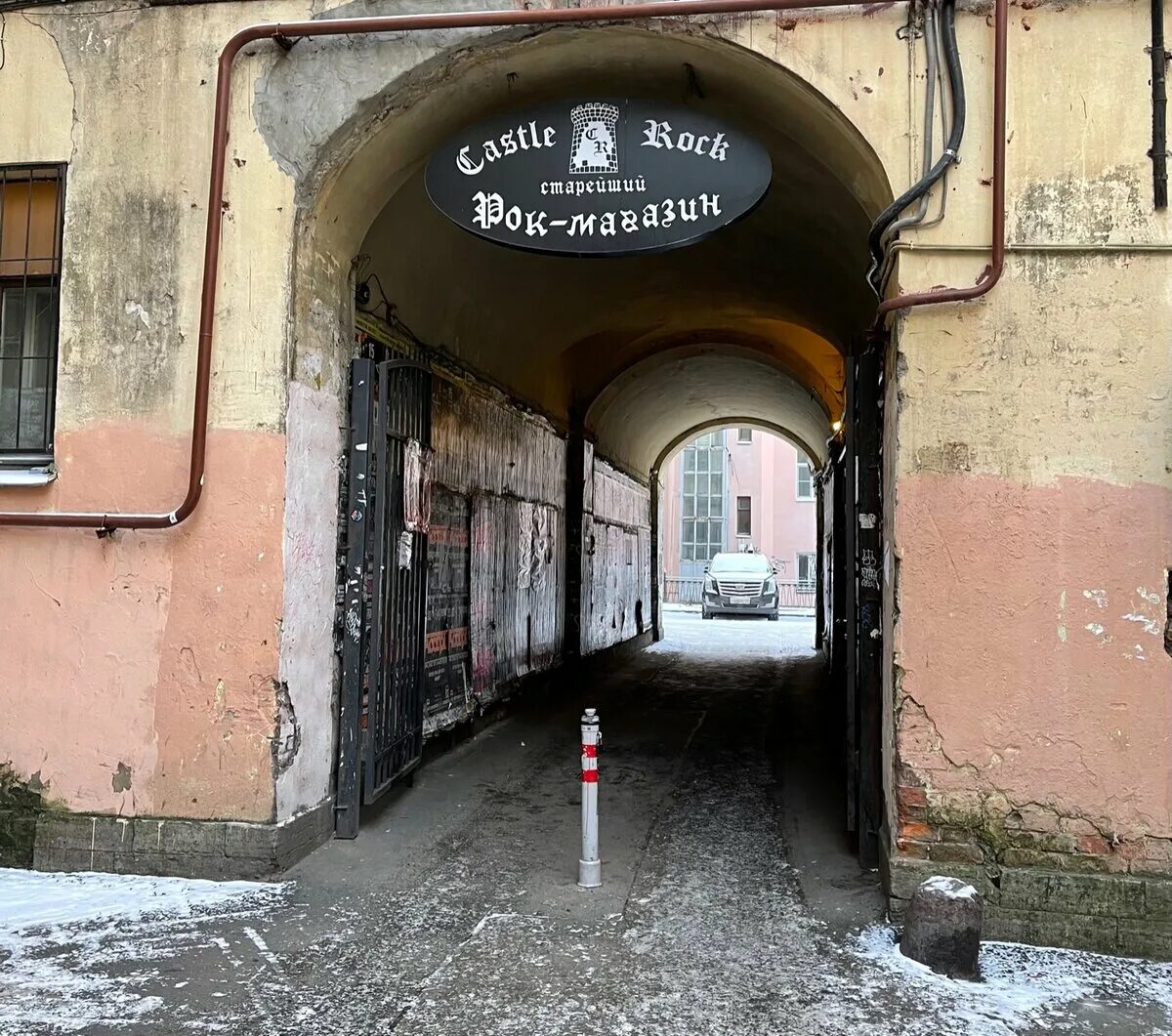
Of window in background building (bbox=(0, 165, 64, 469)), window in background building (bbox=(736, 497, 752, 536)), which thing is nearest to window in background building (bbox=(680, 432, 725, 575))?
window in background building (bbox=(736, 497, 752, 536))

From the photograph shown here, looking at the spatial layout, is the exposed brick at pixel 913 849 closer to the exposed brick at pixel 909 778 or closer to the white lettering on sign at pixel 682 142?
the exposed brick at pixel 909 778

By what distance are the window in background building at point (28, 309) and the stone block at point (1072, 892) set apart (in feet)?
18.9

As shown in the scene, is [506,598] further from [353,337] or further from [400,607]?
[353,337]

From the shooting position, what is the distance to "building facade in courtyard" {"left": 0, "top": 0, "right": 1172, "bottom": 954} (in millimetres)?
4594

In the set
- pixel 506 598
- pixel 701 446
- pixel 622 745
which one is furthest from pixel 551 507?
pixel 701 446

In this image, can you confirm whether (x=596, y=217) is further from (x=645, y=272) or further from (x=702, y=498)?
(x=702, y=498)

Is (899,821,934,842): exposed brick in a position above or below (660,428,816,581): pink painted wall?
below

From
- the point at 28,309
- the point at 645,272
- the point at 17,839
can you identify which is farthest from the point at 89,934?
the point at 645,272

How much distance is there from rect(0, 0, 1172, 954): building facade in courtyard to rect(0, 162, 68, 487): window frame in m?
0.03

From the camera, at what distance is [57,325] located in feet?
18.8

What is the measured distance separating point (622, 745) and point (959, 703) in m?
4.55

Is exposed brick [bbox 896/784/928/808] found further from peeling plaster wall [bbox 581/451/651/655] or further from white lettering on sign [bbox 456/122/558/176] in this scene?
peeling plaster wall [bbox 581/451/651/655]

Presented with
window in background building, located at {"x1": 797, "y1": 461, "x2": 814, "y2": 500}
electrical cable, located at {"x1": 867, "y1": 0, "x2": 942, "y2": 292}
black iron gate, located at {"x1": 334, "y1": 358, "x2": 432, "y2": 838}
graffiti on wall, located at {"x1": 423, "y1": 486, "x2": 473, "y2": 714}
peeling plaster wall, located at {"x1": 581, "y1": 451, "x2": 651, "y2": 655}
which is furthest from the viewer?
window in background building, located at {"x1": 797, "y1": 461, "x2": 814, "y2": 500}

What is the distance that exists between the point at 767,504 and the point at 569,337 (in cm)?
3242
